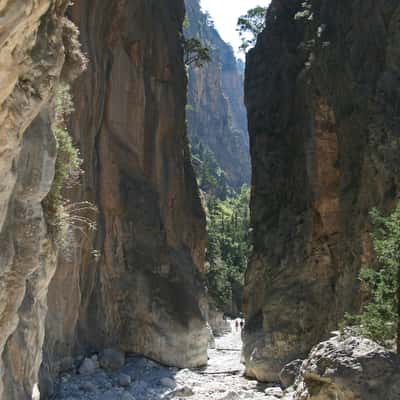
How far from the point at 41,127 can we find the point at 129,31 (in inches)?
610

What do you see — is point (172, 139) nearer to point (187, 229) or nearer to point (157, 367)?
point (187, 229)

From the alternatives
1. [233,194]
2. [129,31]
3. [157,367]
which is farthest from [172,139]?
[233,194]

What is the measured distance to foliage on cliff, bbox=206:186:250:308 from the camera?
41719mm

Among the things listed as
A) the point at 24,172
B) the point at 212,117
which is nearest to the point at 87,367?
the point at 24,172

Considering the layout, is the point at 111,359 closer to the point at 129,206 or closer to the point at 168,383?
the point at 168,383

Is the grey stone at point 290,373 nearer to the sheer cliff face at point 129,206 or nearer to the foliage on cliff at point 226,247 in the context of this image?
the sheer cliff face at point 129,206

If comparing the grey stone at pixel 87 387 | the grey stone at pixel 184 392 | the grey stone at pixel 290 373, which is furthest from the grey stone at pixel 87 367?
the grey stone at pixel 290 373

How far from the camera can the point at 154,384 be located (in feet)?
61.5

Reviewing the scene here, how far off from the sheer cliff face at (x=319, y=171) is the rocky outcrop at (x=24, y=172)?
10302 millimetres

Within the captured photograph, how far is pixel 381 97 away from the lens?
734 inches

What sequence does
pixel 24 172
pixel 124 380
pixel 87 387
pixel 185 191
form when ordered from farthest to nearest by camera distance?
1. pixel 185 191
2. pixel 124 380
3. pixel 87 387
4. pixel 24 172

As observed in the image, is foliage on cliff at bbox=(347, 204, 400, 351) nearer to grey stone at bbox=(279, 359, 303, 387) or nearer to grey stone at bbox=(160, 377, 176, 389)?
grey stone at bbox=(279, 359, 303, 387)

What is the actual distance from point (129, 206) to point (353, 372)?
1500 centimetres

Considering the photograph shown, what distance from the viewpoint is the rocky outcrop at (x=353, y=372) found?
8375 mm
